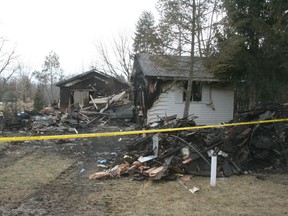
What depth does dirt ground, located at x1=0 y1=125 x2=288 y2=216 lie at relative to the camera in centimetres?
587

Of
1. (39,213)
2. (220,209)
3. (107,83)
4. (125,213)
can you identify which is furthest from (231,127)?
(107,83)

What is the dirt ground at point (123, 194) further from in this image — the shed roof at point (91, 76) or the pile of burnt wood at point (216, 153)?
the shed roof at point (91, 76)

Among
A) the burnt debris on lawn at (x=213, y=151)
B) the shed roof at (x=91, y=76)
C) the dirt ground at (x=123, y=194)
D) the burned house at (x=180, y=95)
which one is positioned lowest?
the dirt ground at (x=123, y=194)

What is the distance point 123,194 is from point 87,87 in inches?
916

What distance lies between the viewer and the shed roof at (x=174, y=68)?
52.0ft

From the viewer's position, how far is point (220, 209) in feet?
19.3

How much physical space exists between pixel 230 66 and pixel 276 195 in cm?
975

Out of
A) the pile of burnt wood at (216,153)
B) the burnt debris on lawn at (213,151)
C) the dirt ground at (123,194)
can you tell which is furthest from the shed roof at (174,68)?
Result: the dirt ground at (123,194)

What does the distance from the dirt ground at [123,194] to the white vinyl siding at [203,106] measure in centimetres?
1021

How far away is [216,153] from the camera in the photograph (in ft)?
27.9

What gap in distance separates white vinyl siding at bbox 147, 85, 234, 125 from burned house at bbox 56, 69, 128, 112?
895 centimetres

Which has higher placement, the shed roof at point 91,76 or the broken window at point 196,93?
the shed roof at point 91,76

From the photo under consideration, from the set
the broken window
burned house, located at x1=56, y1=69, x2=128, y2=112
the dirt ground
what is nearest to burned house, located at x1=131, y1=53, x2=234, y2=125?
the broken window

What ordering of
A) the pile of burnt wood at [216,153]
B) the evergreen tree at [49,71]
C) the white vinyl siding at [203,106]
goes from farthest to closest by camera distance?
the evergreen tree at [49,71] < the white vinyl siding at [203,106] < the pile of burnt wood at [216,153]
